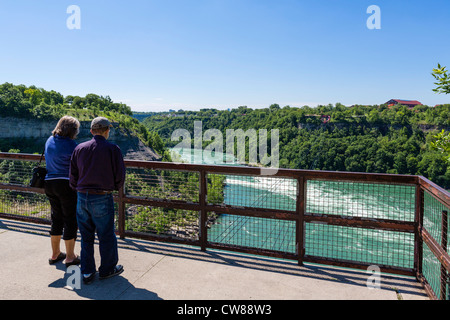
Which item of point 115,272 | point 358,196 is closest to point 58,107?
point 358,196

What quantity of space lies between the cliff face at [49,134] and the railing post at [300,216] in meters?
80.0

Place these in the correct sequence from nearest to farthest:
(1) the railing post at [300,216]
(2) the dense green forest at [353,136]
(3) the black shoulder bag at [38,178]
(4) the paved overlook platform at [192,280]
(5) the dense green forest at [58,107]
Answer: (4) the paved overlook platform at [192,280]
(3) the black shoulder bag at [38,178]
(1) the railing post at [300,216]
(2) the dense green forest at [353,136]
(5) the dense green forest at [58,107]

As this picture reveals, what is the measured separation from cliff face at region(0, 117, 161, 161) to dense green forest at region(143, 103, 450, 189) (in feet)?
48.0

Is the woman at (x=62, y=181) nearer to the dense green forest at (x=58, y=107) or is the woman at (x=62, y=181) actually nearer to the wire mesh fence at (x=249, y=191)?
the wire mesh fence at (x=249, y=191)

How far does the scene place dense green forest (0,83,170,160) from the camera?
8588 cm

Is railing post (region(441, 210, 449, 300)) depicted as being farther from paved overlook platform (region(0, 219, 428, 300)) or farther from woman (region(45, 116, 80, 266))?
woman (region(45, 116, 80, 266))

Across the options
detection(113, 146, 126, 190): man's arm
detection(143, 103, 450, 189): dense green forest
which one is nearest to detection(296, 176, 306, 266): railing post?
detection(113, 146, 126, 190): man's arm

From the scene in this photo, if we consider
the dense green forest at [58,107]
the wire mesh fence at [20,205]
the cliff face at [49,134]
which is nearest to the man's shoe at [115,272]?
the wire mesh fence at [20,205]

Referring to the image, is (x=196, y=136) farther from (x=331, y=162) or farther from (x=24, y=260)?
(x=24, y=260)

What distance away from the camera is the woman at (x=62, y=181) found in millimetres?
3514

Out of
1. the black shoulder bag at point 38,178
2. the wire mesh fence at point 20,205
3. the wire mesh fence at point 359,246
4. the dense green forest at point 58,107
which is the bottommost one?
the wire mesh fence at point 359,246

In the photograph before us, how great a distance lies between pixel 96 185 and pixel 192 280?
52.6 inches

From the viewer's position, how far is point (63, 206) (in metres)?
3.66
